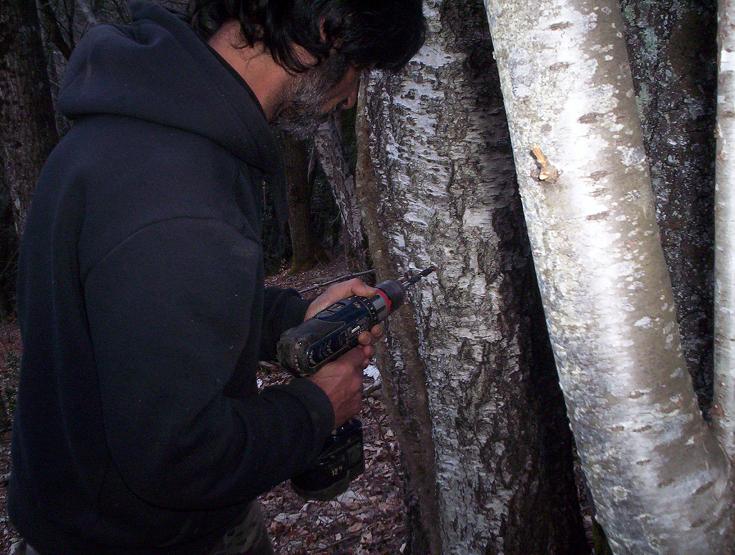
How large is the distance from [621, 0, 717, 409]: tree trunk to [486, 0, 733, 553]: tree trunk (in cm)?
103

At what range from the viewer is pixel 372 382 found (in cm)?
551

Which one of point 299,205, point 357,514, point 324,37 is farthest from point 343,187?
point 299,205

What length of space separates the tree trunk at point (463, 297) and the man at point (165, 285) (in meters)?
0.28

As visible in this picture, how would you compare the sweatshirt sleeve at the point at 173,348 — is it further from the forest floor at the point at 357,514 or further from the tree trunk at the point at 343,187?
→ the tree trunk at the point at 343,187

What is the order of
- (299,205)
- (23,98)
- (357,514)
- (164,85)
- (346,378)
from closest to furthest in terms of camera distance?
(164,85), (346,378), (357,514), (23,98), (299,205)

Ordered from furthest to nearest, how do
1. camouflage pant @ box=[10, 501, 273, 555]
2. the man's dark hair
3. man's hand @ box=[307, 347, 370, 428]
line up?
camouflage pant @ box=[10, 501, 273, 555]
man's hand @ box=[307, 347, 370, 428]
the man's dark hair

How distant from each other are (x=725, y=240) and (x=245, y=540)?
5.74 ft

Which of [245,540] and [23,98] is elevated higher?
[23,98]

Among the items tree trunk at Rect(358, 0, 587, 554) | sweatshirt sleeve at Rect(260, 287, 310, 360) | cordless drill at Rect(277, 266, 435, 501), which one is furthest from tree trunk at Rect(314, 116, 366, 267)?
cordless drill at Rect(277, 266, 435, 501)

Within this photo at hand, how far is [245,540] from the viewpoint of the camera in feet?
7.02

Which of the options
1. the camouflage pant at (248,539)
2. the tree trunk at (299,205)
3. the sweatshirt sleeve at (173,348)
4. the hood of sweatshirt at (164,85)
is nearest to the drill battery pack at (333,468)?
the camouflage pant at (248,539)

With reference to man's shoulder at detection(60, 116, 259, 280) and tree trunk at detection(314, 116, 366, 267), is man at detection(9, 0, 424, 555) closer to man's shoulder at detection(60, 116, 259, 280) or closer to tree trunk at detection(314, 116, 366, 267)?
man's shoulder at detection(60, 116, 259, 280)

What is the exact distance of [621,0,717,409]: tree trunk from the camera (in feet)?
7.11

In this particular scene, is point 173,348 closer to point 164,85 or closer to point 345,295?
point 164,85
